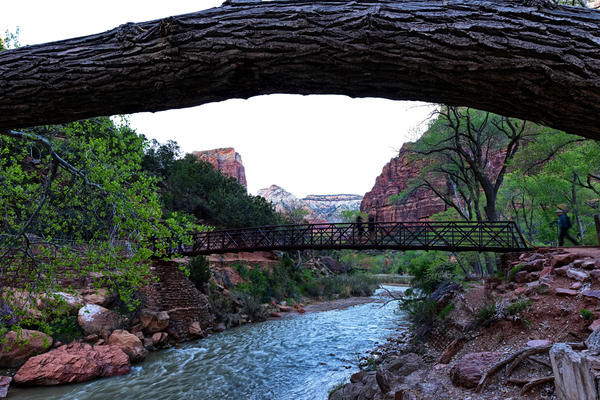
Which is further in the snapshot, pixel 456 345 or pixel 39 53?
pixel 456 345

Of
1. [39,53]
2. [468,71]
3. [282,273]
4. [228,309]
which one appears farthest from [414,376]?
[282,273]

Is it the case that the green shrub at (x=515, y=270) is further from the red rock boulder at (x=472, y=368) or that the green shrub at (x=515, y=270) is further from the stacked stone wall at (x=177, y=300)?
the stacked stone wall at (x=177, y=300)

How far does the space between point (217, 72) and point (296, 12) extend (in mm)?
502

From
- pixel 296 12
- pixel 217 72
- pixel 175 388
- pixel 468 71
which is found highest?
pixel 296 12

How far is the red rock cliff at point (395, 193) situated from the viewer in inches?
2594

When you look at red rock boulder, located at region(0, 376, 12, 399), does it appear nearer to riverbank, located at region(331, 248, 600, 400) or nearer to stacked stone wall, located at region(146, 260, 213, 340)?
stacked stone wall, located at region(146, 260, 213, 340)

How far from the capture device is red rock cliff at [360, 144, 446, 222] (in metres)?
65.9

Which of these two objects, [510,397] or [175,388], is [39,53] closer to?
[510,397]

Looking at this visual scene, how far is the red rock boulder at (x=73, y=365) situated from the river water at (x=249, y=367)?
0.23 metres

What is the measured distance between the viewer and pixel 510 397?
135 inches

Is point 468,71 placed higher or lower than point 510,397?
higher

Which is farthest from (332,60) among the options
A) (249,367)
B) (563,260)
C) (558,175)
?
(558,175)

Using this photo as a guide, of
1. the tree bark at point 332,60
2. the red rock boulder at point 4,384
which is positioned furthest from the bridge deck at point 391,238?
the tree bark at point 332,60

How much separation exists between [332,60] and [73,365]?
33.0 ft
